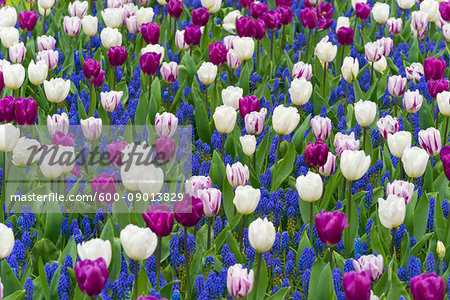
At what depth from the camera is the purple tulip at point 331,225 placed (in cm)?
298

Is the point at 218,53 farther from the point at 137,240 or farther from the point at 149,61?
the point at 137,240

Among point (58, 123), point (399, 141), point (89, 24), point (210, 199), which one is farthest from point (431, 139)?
point (89, 24)

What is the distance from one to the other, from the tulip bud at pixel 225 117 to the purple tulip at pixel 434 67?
1631 millimetres

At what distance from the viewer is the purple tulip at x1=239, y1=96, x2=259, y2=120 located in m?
4.43

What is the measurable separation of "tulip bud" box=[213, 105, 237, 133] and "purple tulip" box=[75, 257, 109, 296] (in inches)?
70.7

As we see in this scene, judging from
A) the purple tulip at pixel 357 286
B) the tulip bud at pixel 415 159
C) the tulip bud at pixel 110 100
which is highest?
the purple tulip at pixel 357 286

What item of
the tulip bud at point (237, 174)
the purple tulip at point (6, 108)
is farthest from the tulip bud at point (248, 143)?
the purple tulip at point (6, 108)

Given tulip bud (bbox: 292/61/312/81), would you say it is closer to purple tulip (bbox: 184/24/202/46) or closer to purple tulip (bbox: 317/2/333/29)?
purple tulip (bbox: 184/24/202/46)

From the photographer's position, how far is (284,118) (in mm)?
4121

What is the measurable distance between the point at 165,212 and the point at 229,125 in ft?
4.66

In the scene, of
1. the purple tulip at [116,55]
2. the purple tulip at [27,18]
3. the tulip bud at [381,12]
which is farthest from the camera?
the tulip bud at [381,12]

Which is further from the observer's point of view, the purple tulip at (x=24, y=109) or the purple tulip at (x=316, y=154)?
the purple tulip at (x=24, y=109)

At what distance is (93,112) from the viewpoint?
203 inches

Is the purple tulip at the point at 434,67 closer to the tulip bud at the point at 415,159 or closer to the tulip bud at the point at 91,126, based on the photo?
the tulip bud at the point at 415,159
